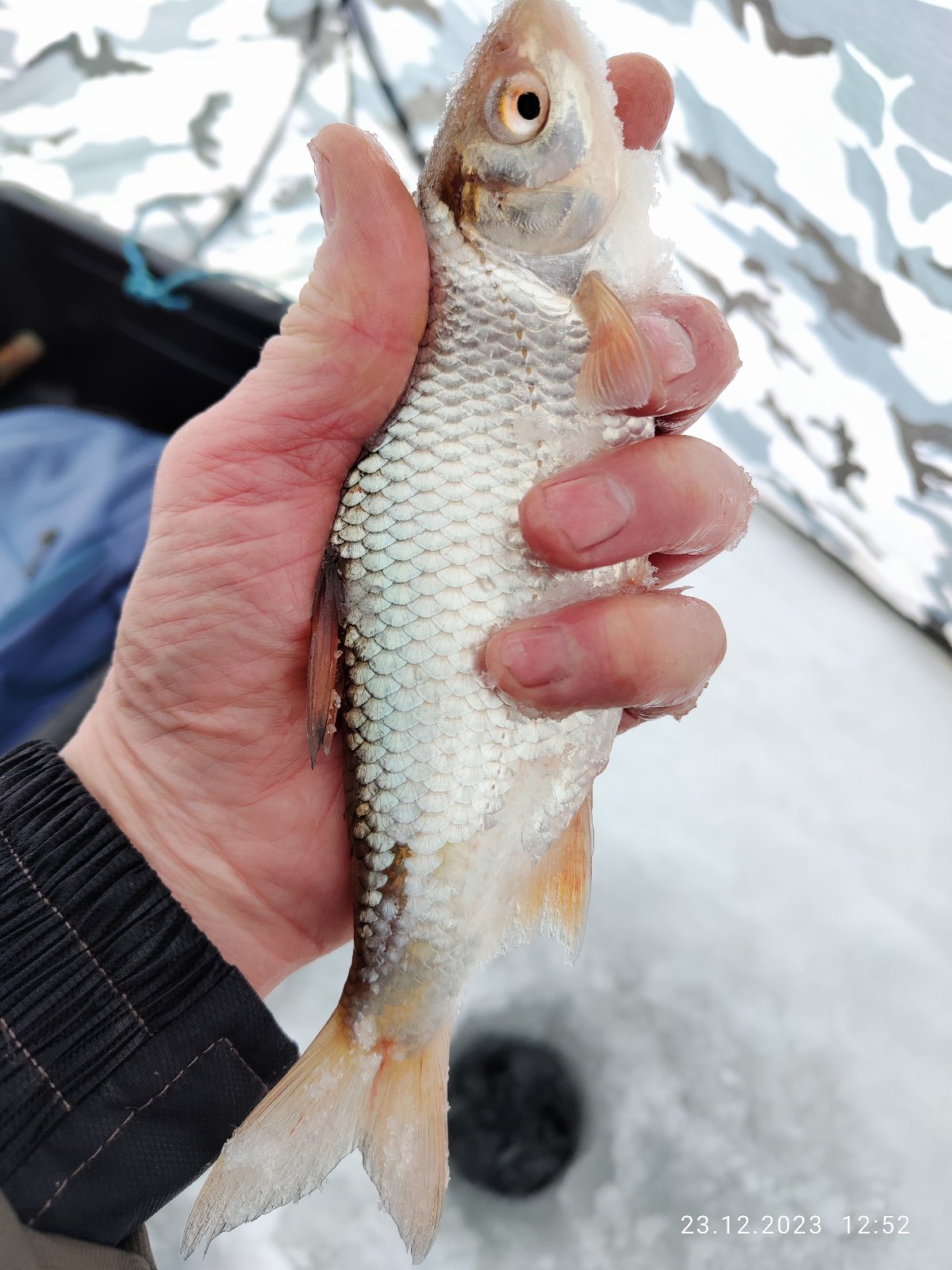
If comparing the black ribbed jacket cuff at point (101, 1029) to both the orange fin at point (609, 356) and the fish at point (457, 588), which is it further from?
the orange fin at point (609, 356)

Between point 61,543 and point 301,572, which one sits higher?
point 301,572

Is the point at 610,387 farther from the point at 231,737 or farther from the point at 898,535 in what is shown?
the point at 898,535

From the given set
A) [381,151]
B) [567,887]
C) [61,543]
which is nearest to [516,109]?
[381,151]

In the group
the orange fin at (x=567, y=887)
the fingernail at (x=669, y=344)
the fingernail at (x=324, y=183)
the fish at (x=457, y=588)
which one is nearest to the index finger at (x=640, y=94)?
the fish at (x=457, y=588)

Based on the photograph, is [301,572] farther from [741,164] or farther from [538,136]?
[741,164]

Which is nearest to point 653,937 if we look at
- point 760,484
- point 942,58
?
point 760,484

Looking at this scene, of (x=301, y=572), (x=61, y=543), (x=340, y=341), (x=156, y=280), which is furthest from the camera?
(x=156, y=280)

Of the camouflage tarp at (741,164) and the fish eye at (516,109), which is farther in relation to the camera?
the camouflage tarp at (741,164)

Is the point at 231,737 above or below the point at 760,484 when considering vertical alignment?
below
